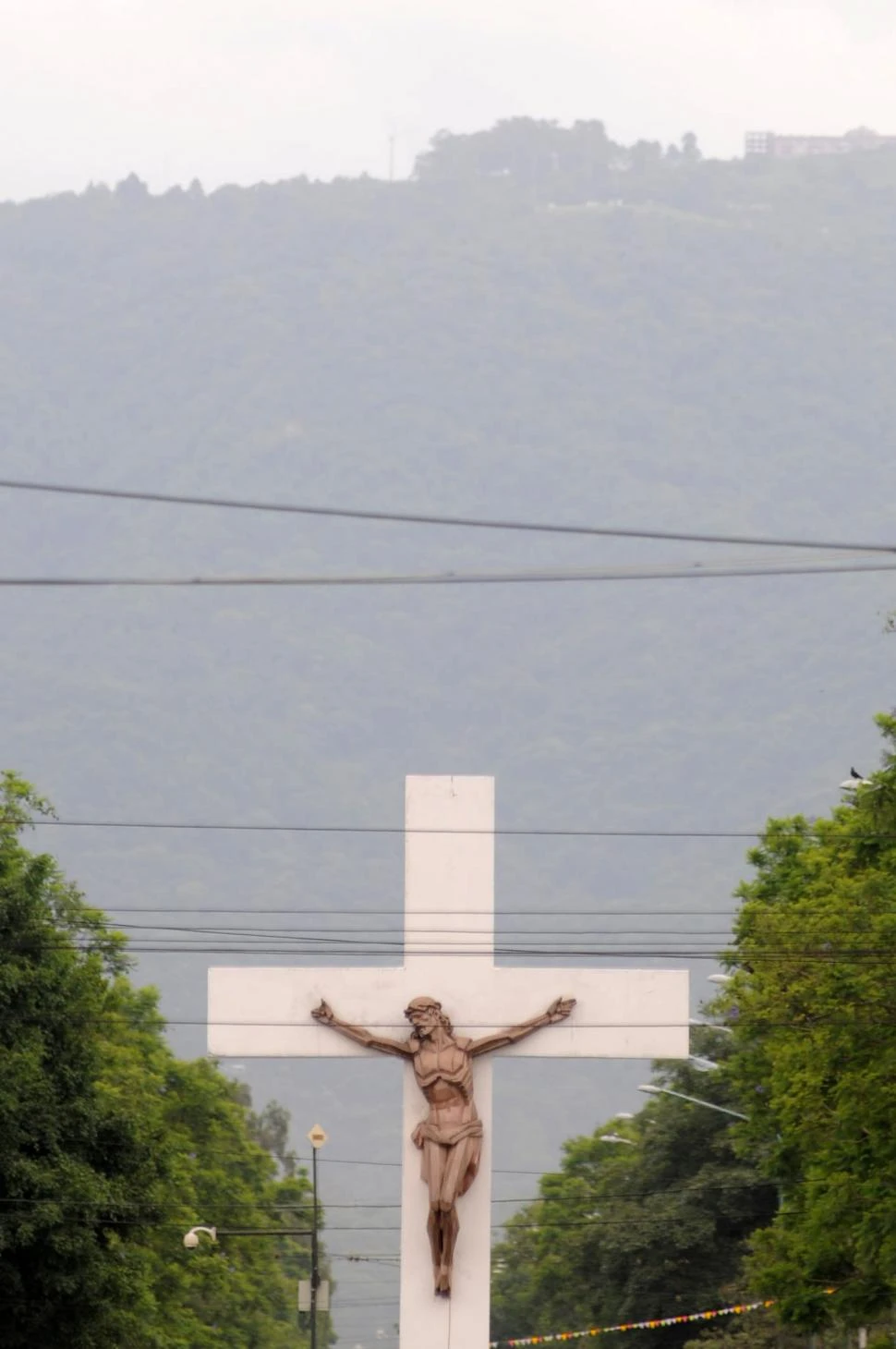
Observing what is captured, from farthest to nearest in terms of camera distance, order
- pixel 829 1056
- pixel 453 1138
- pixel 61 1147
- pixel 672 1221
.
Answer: pixel 672 1221
pixel 61 1147
pixel 829 1056
pixel 453 1138

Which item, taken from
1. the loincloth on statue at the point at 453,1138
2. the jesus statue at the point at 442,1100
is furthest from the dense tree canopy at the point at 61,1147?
the loincloth on statue at the point at 453,1138

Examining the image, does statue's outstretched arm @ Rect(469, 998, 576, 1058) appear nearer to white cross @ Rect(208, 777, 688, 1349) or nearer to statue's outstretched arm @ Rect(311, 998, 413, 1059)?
white cross @ Rect(208, 777, 688, 1349)

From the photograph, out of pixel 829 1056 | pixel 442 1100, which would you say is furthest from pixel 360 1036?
pixel 829 1056

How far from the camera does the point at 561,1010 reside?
27.8 metres

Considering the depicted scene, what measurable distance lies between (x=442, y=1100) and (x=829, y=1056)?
10.0 meters

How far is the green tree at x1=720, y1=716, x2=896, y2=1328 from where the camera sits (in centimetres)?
3522

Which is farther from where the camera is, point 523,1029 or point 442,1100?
point 523,1029

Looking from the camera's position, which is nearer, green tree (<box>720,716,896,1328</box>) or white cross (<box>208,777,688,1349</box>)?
white cross (<box>208,777,688,1349</box>)

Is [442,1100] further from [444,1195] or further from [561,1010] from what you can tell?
[561,1010]

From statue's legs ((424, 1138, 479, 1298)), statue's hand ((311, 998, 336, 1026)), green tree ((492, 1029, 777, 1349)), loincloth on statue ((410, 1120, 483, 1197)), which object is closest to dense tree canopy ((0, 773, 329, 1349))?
statue's hand ((311, 998, 336, 1026))

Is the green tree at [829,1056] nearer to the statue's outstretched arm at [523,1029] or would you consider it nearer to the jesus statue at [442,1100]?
the statue's outstretched arm at [523,1029]

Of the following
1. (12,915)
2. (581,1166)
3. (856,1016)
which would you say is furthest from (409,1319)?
(581,1166)

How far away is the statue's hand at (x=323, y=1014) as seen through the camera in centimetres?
2783

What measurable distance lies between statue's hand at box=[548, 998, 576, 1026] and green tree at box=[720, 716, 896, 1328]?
700 cm
